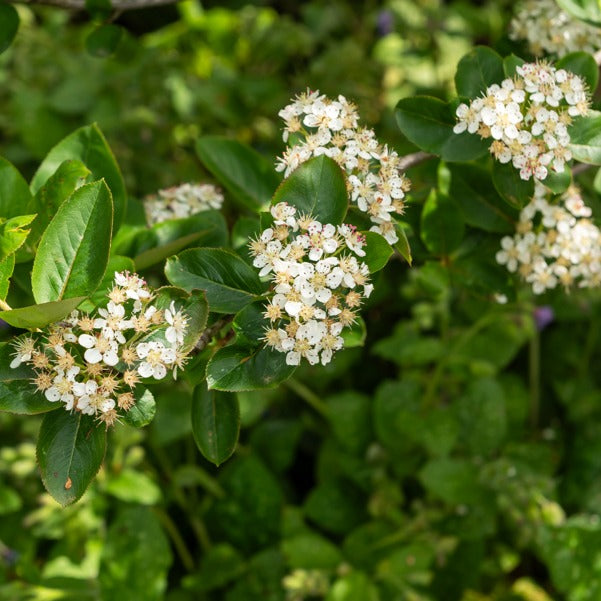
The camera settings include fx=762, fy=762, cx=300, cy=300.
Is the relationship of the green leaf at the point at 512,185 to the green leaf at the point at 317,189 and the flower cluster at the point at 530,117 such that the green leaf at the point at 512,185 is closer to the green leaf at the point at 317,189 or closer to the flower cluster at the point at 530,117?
the flower cluster at the point at 530,117

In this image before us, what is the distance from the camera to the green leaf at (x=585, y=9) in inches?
43.9

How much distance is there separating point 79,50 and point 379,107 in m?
1.03

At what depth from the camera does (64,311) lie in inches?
31.7

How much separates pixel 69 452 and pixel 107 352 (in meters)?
0.13

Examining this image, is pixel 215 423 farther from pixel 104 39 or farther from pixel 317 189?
pixel 104 39

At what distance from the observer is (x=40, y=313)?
0.79 metres

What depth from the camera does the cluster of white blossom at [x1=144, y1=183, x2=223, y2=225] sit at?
1212 millimetres

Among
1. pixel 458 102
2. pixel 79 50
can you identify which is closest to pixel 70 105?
pixel 79 50

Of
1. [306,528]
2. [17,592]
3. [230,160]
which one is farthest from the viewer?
[306,528]

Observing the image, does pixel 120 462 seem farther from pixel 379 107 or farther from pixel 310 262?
pixel 379 107

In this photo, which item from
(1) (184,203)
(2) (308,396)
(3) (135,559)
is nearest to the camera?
(1) (184,203)

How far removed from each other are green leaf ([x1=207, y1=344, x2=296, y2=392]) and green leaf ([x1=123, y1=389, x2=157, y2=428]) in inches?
3.1

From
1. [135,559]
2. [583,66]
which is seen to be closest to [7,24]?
[583,66]

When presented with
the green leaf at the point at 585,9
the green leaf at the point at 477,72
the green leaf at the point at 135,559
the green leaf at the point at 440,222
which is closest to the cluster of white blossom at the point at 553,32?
the green leaf at the point at 585,9
